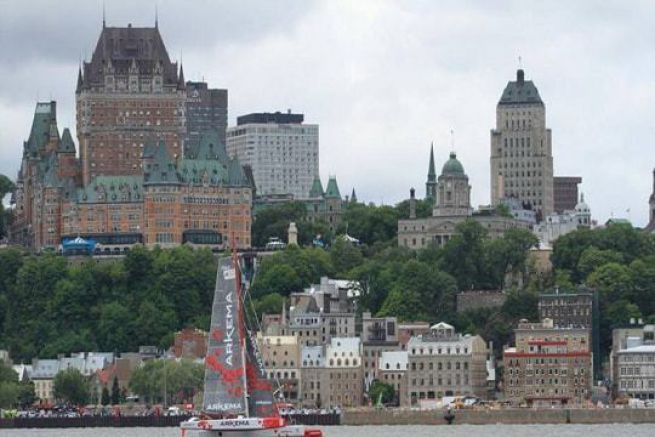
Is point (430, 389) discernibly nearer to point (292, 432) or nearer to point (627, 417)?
point (627, 417)

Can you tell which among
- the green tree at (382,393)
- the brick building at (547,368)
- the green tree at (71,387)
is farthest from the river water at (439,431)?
the green tree at (71,387)

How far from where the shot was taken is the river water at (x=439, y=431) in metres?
150

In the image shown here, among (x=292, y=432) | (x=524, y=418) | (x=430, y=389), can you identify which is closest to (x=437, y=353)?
(x=430, y=389)

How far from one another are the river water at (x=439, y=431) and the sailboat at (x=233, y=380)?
109 ft

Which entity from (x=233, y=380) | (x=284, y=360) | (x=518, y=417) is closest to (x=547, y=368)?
(x=284, y=360)

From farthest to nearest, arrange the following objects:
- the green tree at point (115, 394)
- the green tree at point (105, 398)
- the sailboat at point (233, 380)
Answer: the green tree at point (115, 394), the green tree at point (105, 398), the sailboat at point (233, 380)

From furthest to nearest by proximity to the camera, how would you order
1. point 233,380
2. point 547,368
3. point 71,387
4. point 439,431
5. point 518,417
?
point 71,387 → point 547,368 → point 518,417 → point 439,431 → point 233,380

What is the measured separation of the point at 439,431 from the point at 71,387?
4090cm

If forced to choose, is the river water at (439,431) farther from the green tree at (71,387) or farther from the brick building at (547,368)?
the green tree at (71,387)

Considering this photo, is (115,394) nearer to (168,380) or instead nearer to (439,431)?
(168,380)

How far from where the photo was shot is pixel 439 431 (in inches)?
6211

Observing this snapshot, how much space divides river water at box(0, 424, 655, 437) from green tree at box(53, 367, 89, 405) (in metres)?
21.7

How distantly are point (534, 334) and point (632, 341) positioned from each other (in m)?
6.19

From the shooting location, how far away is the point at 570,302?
199625 millimetres
